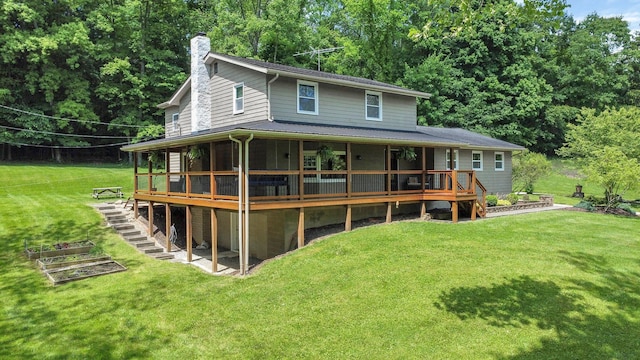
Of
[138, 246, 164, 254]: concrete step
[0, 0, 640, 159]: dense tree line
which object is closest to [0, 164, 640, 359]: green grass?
[138, 246, 164, 254]: concrete step

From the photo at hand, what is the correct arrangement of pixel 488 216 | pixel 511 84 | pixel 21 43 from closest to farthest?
pixel 488 216, pixel 21 43, pixel 511 84

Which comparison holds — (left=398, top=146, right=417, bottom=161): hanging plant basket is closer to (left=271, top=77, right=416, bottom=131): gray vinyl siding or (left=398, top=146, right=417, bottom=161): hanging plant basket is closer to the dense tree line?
(left=271, top=77, right=416, bottom=131): gray vinyl siding

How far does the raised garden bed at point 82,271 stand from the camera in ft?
36.9

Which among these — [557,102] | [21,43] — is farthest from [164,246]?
[557,102]

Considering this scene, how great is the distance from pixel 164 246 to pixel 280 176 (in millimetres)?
6441

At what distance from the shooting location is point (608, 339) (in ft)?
22.6

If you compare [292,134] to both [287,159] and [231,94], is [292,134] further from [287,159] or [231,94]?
[231,94]

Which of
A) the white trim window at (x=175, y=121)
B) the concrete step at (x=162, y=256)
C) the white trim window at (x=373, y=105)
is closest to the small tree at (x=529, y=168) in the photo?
the white trim window at (x=373, y=105)

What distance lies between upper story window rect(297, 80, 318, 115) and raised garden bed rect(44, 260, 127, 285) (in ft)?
28.3

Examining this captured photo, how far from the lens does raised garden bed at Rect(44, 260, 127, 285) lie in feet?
36.9

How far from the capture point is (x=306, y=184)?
558 inches

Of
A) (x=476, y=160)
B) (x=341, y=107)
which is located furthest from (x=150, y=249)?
(x=476, y=160)

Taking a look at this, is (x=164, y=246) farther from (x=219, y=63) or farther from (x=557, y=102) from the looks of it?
(x=557, y=102)

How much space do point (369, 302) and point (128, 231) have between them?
40.1 ft
